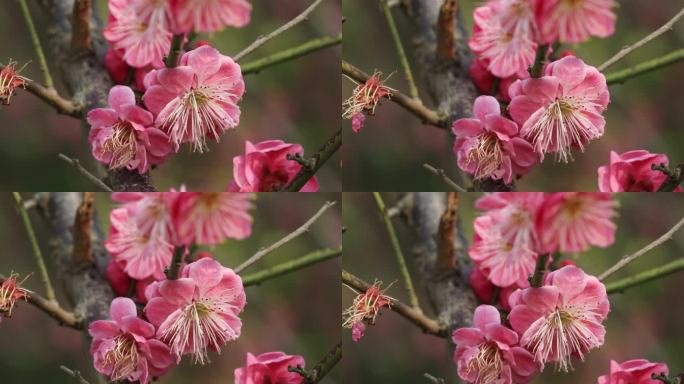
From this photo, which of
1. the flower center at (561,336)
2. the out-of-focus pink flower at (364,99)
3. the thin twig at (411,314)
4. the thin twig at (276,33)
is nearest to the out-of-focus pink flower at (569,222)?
the flower center at (561,336)

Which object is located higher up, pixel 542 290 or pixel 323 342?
pixel 542 290

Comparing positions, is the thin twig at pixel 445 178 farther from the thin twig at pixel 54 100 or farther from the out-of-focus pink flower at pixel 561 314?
the thin twig at pixel 54 100

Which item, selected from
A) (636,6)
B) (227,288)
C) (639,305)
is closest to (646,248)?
(639,305)

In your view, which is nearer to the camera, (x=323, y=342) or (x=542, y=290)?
(x=542, y=290)

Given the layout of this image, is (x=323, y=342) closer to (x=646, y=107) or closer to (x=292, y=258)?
(x=292, y=258)

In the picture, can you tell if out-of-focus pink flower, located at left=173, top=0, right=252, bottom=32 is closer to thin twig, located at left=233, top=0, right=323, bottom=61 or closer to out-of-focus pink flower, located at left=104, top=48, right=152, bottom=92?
thin twig, located at left=233, top=0, right=323, bottom=61

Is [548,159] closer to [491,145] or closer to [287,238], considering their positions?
[491,145]

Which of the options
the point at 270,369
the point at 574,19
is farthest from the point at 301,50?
the point at 270,369

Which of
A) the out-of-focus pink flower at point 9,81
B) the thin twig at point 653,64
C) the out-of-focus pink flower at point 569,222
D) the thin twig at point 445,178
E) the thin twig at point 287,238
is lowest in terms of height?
the thin twig at point 287,238
